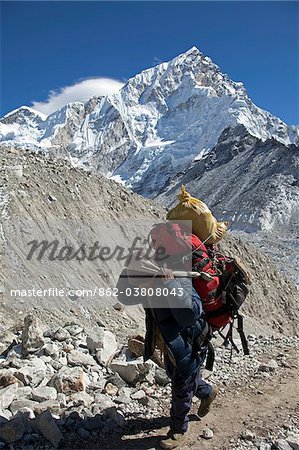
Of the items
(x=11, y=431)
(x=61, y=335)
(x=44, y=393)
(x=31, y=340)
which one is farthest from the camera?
(x=61, y=335)

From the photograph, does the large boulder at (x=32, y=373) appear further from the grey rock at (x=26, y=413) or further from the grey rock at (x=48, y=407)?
the grey rock at (x=26, y=413)

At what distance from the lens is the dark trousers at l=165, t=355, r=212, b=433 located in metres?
4.29

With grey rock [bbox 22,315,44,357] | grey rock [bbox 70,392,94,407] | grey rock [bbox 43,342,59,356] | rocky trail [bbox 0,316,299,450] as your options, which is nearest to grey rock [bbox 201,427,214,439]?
rocky trail [bbox 0,316,299,450]

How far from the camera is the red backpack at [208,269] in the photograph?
13.8 ft

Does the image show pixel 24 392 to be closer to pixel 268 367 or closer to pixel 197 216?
pixel 197 216

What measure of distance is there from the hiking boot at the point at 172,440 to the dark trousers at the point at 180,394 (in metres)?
0.04

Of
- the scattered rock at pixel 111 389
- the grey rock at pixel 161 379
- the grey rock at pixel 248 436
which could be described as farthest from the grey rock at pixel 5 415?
the grey rock at pixel 248 436

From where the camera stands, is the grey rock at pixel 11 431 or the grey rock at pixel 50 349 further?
the grey rock at pixel 50 349

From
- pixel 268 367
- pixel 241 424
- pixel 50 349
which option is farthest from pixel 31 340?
pixel 268 367

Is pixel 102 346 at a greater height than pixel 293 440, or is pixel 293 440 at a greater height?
pixel 102 346

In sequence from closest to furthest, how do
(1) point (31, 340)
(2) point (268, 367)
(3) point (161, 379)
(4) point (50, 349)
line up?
(3) point (161, 379) → (4) point (50, 349) → (1) point (31, 340) → (2) point (268, 367)

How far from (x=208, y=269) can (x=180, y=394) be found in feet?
3.86

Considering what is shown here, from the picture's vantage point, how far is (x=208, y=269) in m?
4.39

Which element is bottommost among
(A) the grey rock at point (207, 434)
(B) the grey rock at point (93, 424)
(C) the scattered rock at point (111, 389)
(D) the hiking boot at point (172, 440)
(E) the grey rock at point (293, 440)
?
(B) the grey rock at point (93, 424)
